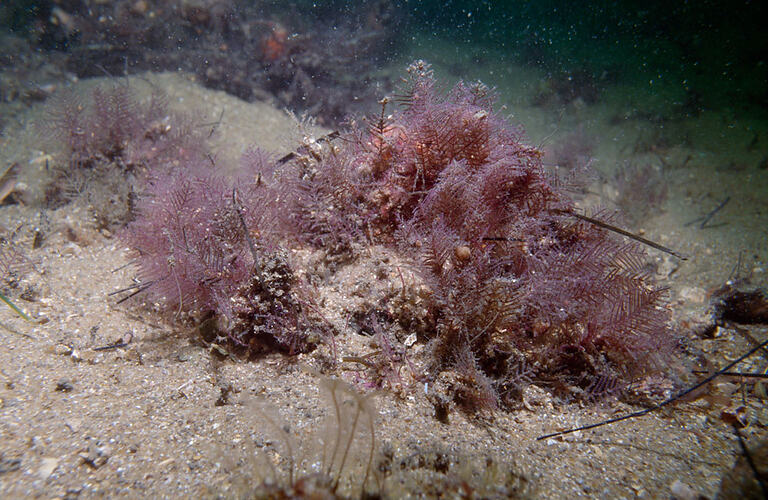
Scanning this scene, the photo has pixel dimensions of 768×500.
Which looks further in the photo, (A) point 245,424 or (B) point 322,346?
(B) point 322,346

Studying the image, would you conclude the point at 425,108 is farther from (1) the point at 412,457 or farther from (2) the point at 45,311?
(2) the point at 45,311

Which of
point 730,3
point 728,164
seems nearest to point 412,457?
point 728,164

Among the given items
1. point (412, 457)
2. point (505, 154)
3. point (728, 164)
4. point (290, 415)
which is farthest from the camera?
point (728, 164)

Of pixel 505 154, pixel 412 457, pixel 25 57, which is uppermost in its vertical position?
pixel 25 57

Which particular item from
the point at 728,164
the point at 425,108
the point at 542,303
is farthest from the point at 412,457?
the point at 728,164

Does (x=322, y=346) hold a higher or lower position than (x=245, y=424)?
higher

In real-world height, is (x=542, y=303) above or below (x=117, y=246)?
above

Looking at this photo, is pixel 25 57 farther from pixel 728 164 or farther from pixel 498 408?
pixel 728 164

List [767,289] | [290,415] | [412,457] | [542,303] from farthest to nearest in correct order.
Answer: [767,289], [542,303], [290,415], [412,457]

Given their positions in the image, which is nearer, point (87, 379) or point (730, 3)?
point (87, 379)
